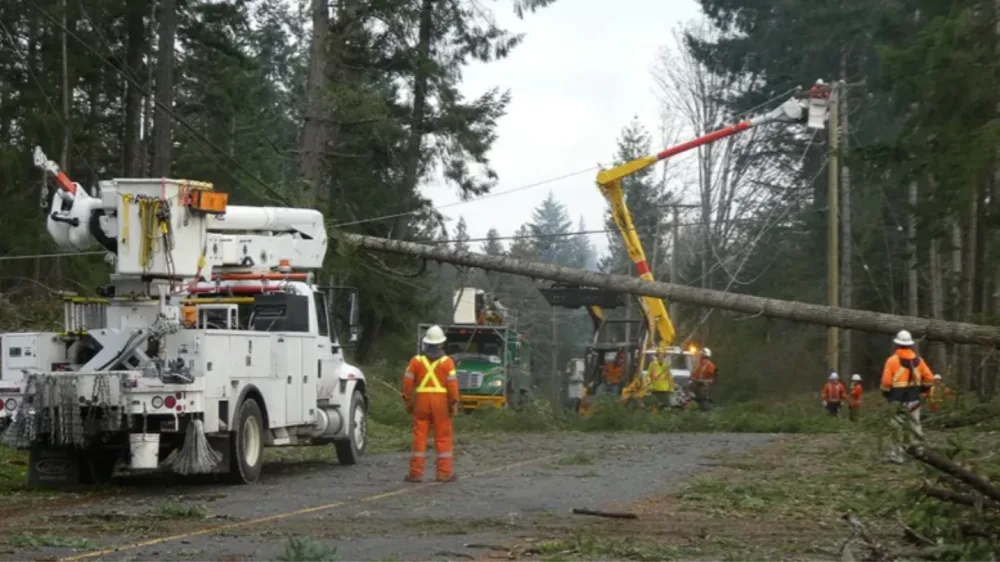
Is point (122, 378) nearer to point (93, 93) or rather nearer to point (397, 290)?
point (397, 290)

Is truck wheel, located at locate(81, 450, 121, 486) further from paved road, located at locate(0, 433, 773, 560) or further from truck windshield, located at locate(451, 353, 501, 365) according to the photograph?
truck windshield, located at locate(451, 353, 501, 365)

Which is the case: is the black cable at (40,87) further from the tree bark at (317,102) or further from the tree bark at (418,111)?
the tree bark at (418,111)

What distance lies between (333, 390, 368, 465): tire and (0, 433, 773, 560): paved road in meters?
0.31

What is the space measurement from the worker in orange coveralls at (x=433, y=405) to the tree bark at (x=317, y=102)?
1348cm

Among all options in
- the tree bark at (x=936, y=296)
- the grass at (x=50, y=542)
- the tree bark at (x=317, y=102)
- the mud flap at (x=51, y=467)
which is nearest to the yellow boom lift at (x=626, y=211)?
the tree bark at (x=317, y=102)

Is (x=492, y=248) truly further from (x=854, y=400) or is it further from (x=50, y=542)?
(x=50, y=542)

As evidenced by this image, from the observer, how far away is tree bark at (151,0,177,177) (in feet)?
109

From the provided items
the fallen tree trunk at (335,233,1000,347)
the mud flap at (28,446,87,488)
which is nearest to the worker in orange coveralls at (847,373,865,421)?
the fallen tree trunk at (335,233,1000,347)

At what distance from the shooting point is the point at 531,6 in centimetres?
3412

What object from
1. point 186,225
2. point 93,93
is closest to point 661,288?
point 186,225

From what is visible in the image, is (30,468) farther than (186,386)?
Yes

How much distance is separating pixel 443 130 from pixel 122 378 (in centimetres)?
2529

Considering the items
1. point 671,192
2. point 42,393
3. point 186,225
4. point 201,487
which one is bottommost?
point 201,487

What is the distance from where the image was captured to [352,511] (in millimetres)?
13586
